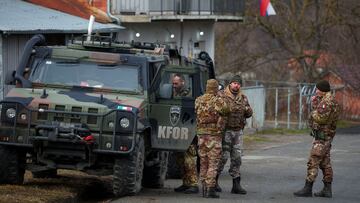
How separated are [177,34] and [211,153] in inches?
744

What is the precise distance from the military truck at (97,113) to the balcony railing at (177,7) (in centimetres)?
1394

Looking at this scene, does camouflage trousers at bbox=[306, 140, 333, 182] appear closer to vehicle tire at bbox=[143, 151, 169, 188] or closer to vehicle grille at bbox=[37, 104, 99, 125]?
vehicle tire at bbox=[143, 151, 169, 188]

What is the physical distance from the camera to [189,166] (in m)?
14.6

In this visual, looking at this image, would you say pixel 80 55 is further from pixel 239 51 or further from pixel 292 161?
pixel 239 51

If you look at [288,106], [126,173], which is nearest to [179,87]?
[126,173]

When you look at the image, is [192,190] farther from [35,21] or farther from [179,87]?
[35,21]

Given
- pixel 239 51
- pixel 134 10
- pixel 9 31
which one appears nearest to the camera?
pixel 9 31

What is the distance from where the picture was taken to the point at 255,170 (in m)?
19.7

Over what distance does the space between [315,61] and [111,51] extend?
89.5ft

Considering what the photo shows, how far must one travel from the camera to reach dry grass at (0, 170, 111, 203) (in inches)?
488

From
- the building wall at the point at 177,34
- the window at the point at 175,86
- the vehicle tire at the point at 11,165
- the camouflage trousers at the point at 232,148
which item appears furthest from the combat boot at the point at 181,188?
the building wall at the point at 177,34

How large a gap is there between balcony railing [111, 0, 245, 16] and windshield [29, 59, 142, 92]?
1470 cm

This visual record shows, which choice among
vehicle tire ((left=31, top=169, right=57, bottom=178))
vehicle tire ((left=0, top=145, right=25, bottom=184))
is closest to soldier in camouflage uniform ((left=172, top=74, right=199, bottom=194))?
vehicle tire ((left=31, top=169, right=57, bottom=178))

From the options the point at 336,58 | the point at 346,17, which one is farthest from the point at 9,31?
the point at 336,58
